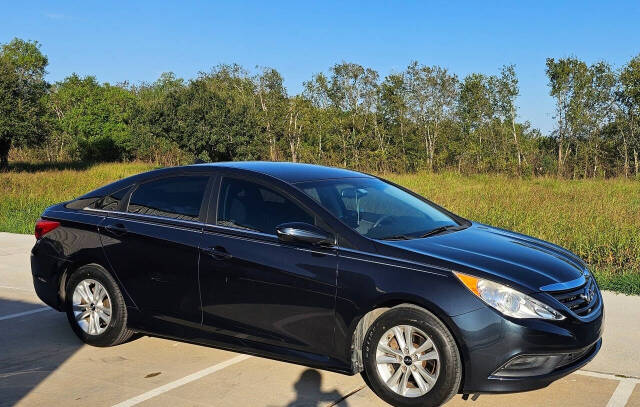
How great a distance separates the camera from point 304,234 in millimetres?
4273

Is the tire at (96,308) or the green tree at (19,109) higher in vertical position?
the green tree at (19,109)

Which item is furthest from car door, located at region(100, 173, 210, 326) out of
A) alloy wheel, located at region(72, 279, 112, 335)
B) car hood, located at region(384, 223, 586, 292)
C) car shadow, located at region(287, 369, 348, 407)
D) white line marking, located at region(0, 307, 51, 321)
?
white line marking, located at region(0, 307, 51, 321)

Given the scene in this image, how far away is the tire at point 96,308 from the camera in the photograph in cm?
527

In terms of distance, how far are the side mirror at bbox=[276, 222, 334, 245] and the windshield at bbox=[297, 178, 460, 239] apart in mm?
247

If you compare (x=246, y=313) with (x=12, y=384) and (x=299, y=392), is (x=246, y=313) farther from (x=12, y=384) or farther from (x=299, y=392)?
(x=12, y=384)

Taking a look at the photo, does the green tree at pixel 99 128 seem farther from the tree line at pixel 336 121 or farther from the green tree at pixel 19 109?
the green tree at pixel 19 109

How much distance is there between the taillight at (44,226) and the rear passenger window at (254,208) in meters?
1.82

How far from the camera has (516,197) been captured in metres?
17.4

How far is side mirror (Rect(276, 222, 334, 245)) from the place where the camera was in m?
4.26

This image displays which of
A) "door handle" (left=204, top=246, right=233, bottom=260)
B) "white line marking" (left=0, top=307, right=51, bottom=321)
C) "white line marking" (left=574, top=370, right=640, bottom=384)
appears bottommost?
"white line marking" (left=0, top=307, right=51, bottom=321)

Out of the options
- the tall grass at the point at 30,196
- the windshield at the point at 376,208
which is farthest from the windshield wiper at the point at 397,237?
the tall grass at the point at 30,196

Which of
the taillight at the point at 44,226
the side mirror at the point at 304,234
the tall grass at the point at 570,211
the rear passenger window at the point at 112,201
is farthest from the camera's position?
the tall grass at the point at 570,211

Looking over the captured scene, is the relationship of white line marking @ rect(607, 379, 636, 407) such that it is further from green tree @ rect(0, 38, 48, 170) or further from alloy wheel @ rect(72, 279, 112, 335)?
green tree @ rect(0, 38, 48, 170)

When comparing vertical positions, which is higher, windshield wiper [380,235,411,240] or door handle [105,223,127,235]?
windshield wiper [380,235,411,240]
